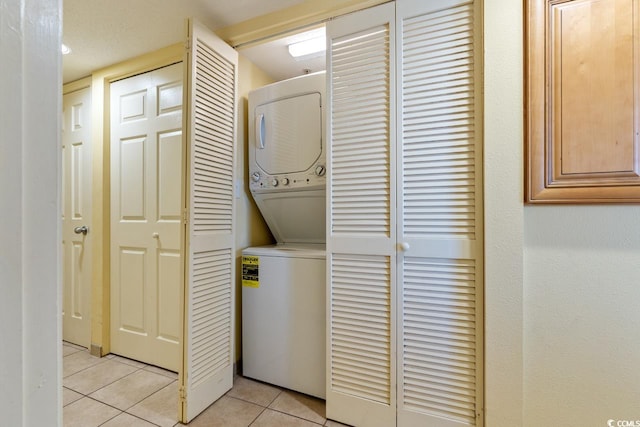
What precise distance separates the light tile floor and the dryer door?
142 centimetres

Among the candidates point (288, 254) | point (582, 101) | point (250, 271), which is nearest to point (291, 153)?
point (288, 254)

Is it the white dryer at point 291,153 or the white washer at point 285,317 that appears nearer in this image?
the white washer at point 285,317

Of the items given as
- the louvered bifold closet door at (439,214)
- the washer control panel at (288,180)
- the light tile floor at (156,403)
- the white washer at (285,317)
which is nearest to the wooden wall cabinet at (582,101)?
the louvered bifold closet door at (439,214)

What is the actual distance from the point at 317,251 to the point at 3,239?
1.54 meters

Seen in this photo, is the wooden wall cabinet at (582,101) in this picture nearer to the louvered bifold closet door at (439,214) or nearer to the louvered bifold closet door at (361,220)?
the louvered bifold closet door at (439,214)

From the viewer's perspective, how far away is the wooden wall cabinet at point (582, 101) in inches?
43.4

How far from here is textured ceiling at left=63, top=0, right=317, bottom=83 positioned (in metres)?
1.61

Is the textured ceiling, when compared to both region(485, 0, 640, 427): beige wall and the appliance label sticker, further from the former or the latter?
the appliance label sticker

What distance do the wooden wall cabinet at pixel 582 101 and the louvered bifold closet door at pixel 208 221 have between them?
63.1 inches

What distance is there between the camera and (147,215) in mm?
2137

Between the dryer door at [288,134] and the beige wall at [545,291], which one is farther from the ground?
the dryer door at [288,134]

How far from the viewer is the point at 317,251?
1.80 m

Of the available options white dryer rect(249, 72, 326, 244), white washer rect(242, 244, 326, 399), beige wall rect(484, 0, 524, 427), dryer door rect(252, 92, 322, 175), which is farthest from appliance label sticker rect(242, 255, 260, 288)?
beige wall rect(484, 0, 524, 427)

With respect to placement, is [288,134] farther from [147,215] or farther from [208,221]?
[147,215]
